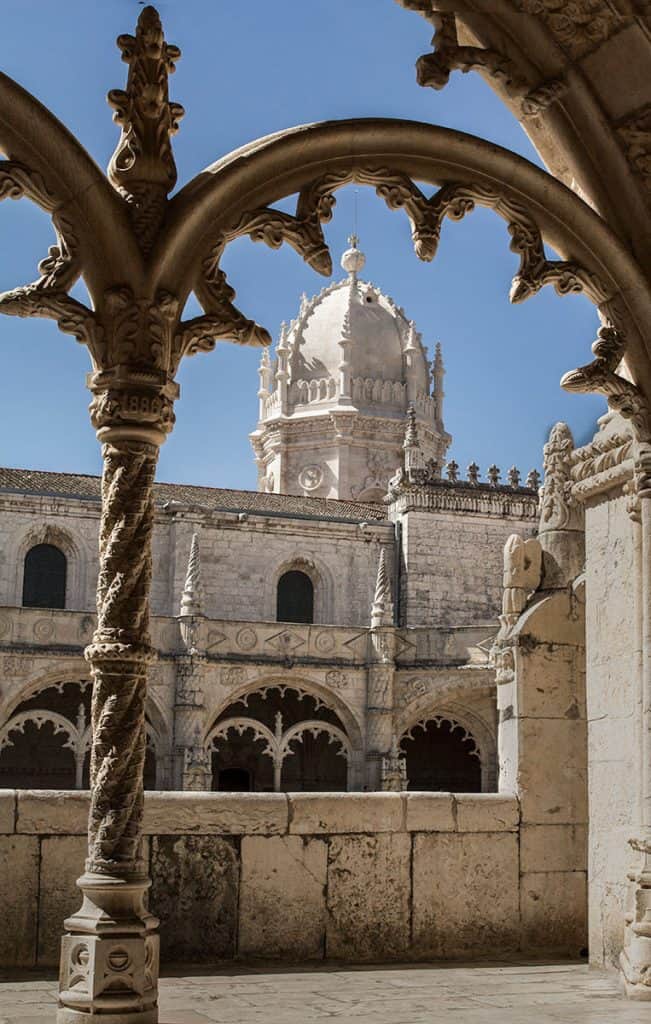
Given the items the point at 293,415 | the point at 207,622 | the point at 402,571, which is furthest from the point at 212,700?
the point at 293,415

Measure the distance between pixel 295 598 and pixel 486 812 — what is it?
76.9 ft

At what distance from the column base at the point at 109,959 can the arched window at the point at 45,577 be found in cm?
2412

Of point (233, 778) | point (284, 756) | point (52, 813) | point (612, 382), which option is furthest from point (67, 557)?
point (612, 382)

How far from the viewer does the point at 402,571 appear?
29531 mm

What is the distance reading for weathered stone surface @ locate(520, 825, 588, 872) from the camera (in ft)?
20.1

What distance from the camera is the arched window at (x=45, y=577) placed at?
27.4 m

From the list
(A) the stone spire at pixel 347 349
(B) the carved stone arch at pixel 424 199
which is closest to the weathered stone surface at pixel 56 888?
(B) the carved stone arch at pixel 424 199

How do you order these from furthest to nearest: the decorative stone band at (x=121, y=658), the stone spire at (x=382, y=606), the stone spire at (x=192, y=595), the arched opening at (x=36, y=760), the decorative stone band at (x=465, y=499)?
the decorative stone band at (x=465, y=499), the arched opening at (x=36, y=760), the stone spire at (x=382, y=606), the stone spire at (x=192, y=595), the decorative stone band at (x=121, y=658)

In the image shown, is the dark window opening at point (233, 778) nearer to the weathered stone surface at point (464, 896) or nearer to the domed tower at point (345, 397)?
the domed tower at point (345, 397)

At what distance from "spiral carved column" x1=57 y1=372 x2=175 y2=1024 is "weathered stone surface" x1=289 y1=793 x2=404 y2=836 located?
1.87 meters

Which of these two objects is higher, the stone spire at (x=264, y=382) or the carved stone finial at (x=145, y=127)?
the stone spire at (x=264, y=382)

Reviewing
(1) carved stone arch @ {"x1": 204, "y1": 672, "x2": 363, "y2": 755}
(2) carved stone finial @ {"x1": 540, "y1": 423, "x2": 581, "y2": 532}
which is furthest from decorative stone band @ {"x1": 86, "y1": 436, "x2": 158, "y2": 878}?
(1) carved stone arch @ {"x1": 204, "y1": 672, "x2": 363, "y2": 755}

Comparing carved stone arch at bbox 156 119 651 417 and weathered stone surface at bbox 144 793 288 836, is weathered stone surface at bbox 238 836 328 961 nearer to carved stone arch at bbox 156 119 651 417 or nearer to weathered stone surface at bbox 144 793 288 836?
weathered stone surface at bbox 144 793 288 836

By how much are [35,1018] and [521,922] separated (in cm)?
276
